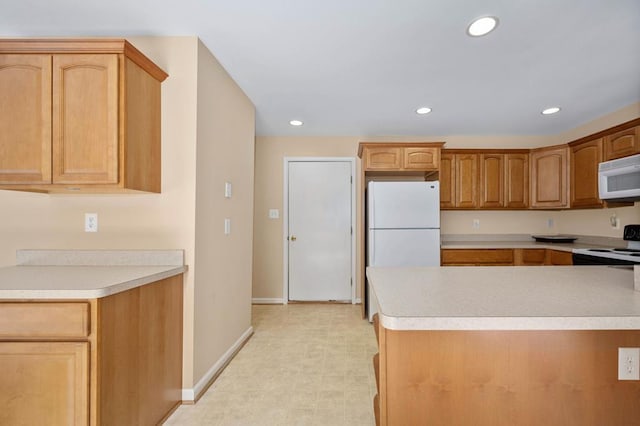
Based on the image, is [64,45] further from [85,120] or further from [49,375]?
[49,375]

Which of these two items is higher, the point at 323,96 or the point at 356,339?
the point at 323,96

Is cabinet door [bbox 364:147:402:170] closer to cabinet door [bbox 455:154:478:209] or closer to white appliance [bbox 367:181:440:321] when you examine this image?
white appliance [bbox 367:181:440:321]

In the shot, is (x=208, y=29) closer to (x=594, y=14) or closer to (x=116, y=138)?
(x=116, y=138)

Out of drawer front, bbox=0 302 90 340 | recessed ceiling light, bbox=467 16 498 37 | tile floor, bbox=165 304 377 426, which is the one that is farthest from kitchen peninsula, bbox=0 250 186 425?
recessed ceiling light, bbox=467 16 498 37

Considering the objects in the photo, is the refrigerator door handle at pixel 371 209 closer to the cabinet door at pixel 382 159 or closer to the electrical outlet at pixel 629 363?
the cabinet door at pixel 382 159

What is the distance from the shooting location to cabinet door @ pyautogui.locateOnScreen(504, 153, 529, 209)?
379 cm

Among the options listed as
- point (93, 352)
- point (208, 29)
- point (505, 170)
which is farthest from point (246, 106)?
point (505, 170)

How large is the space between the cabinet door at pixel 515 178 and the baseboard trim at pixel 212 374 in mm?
3459

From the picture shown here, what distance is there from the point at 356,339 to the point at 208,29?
271 centimetres

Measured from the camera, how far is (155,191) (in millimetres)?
1839

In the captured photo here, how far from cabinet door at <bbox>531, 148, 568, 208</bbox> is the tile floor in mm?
2614

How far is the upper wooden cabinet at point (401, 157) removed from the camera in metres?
3.49

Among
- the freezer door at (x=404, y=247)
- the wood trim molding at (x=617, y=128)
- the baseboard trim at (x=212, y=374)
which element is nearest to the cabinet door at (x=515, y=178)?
the wood trim molding at (x=617, y=128)

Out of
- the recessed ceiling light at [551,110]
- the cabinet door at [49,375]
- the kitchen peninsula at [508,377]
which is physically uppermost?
the recessed ceiling light at [551,110]
